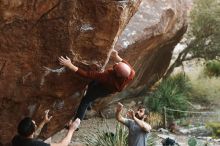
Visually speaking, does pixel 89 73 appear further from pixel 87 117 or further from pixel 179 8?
pixel 87 117

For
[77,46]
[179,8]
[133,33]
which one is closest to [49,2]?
[77,46]

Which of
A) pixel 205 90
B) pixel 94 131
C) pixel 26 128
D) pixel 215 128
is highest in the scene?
pixel 205 90

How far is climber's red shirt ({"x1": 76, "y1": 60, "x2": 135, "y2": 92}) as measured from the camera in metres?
6.94

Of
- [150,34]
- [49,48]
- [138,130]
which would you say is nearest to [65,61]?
[49,48]

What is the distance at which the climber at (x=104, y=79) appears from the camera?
22.4 feet

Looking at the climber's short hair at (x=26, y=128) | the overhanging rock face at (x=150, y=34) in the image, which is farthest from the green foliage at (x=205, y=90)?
the climber's short hair at (x=26, y=128)

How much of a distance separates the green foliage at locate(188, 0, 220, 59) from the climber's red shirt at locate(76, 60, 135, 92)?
16389 mm

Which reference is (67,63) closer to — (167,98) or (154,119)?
(154,119)

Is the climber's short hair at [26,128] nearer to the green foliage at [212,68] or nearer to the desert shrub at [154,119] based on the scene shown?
the desert shrub at [154,119]

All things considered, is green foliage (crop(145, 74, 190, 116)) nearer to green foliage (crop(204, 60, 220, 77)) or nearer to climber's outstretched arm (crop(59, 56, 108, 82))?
green foliage (crop(204, 60, 220, 77))

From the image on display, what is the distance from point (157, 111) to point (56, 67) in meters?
12.1

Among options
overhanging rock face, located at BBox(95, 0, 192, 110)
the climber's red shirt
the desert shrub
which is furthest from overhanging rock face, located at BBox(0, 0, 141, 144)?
the desert shrub

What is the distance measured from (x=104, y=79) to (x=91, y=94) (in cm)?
62

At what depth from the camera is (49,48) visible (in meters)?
7.25
